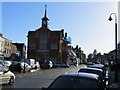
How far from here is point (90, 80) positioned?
1038 cm

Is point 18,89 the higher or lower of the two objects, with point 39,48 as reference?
lower

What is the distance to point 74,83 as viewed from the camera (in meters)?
10.0

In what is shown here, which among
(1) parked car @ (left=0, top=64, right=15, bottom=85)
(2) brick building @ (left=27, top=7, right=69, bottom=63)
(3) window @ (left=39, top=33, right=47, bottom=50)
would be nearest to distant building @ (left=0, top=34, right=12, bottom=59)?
(2) brick building @ (left=27, top=7, right=69, bottom=63)

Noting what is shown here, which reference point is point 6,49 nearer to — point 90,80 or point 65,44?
point 65,44

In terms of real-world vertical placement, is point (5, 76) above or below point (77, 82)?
below

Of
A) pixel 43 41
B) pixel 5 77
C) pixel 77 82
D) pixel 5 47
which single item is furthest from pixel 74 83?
pixel 43 41

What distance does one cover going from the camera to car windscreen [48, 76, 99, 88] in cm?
999

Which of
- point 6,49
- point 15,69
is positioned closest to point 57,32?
point 6,49

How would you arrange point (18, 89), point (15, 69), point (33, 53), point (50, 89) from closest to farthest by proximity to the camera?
point (50, 89)
point (18, 89)
point (15, 69)
point (33, 53)

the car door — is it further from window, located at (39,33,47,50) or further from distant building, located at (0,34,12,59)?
window, located at (39,33,47,50)

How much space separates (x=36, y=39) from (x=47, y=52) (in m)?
5.72

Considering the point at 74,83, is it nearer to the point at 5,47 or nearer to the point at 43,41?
the point at 5,47

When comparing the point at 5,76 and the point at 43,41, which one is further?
the point at 43,41

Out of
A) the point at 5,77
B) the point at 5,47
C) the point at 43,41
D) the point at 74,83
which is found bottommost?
the point at 5,77
